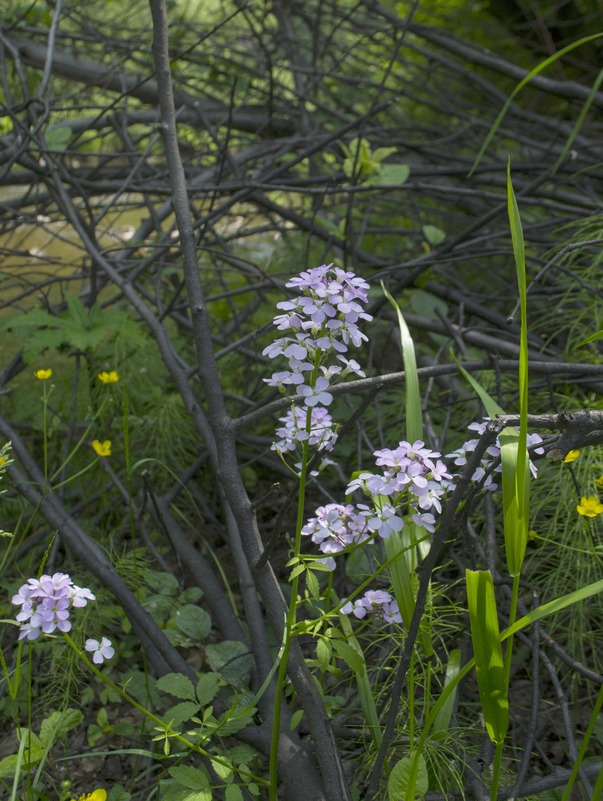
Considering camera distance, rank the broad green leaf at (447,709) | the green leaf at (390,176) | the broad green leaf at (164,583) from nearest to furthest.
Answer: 1. the broad green leaf at (447,709)
2. the broad green leaf at (164,583)
3. the green leaf at (390,176)

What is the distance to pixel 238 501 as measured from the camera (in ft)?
4.30

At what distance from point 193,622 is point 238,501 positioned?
1.13 ft

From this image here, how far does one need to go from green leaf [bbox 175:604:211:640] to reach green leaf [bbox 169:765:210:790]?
13.3 inches

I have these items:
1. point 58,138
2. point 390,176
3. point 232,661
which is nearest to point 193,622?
point 232,661

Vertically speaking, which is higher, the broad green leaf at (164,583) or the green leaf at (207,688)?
the broad green leaf at (164,583)

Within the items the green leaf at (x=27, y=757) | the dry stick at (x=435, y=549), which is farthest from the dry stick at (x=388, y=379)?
the green leaf at (x=27, y=757)

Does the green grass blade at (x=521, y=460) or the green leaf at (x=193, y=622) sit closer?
the green grass blade at (x=521, y=460)

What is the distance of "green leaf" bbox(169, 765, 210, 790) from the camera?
1.14 m

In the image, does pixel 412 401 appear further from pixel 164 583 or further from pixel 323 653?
pixel 164 583

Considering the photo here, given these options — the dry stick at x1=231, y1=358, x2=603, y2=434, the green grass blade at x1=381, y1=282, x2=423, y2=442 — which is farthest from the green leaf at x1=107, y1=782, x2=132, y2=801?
the green grass blade at x1=381, y1=282, x2=423, y2=442

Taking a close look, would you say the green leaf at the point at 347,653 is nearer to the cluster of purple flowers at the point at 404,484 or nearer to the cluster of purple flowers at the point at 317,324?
the cluster of purple flowers at the point at 404,484

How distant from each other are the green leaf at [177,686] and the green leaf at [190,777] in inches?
4.4

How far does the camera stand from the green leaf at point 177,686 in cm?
125

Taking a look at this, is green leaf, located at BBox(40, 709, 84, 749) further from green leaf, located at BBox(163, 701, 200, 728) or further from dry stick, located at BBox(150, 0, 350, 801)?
dry stick, located at BBox(150, 0, 350, 801)
